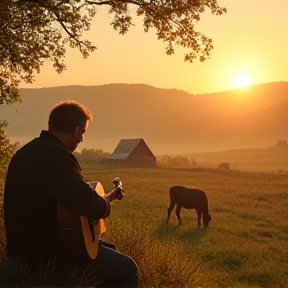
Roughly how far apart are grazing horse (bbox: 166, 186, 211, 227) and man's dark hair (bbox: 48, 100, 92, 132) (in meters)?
12.6

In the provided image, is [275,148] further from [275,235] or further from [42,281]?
[42,281]

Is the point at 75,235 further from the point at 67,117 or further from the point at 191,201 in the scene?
the point at 191,201

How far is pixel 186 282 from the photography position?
6559 mm

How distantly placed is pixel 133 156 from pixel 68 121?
6001cm

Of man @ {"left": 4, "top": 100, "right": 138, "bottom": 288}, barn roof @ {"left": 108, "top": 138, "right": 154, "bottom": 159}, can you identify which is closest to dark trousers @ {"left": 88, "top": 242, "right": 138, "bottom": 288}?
man @ {"left": 4, "top": 100, "right": 138, "bottom": 288}

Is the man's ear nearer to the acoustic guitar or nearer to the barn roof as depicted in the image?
the acoustic guitar

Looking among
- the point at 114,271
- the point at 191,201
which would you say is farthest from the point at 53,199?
the point at 191,201

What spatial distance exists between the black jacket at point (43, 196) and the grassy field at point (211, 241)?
204 cm

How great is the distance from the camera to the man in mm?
4219

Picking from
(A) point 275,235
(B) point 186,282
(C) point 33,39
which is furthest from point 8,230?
(A) point 275,235

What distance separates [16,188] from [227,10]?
7.13 meters

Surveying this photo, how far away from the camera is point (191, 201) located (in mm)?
17172

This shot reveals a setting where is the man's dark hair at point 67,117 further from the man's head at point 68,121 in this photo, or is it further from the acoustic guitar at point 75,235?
the acoustic guitar at point 75,235

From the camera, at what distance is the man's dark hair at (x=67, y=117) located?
4520mm
